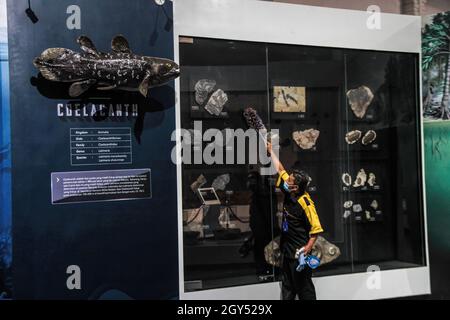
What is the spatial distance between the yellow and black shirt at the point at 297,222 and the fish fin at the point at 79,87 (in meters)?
2.03

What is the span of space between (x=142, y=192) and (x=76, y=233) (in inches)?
28.0

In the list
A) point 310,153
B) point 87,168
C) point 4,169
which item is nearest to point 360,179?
point 310,153

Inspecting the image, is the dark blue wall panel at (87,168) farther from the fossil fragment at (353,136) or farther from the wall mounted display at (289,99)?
the fossil fragment at (353,136)

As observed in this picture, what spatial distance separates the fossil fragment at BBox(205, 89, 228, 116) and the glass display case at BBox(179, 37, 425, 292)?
11 millimetres

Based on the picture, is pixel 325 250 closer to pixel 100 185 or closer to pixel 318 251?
pixel 318 251

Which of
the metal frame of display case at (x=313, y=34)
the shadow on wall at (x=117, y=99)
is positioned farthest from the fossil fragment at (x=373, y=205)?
the shadow on wall at (x=117, y=99)

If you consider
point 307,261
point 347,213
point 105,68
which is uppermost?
point 105,68

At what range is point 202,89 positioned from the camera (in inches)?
193

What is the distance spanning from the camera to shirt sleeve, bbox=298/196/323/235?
14.0ft

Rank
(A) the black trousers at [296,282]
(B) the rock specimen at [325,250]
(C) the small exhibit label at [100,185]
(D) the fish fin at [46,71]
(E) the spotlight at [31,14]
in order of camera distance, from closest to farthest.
A: (D) the fish fin at [46,71] → (E) the spotlight at [31,14] → (C) the small exhibit label at [100,185] → (A) the black trousers at [296,282] → (B) the rock specimen at [325,250]

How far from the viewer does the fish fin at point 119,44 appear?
4.26 meters

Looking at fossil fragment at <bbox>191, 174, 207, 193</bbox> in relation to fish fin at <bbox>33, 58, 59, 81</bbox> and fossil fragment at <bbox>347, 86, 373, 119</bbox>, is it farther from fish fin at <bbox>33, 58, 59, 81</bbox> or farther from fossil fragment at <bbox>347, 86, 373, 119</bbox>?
fossil fragment at <bbox>347, 86, 373, 119</bbox>

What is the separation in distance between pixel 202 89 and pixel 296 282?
216 cm
